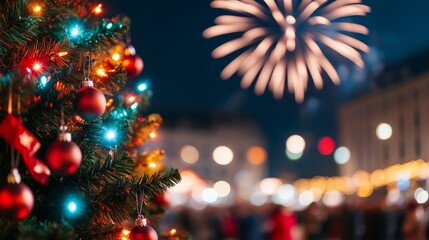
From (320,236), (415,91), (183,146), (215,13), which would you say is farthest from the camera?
(183,146)

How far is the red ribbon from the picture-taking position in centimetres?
227

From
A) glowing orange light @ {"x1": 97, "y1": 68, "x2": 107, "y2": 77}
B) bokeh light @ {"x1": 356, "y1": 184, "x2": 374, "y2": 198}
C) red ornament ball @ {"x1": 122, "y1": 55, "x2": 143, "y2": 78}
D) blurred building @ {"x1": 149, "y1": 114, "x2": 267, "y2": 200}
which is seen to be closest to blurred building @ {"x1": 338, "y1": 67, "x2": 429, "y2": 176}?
bokeh light @ {"x1": 356, "y1": 184, "x2": 374, "y2": 198}

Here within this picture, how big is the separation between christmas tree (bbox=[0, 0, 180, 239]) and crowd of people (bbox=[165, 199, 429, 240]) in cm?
1008

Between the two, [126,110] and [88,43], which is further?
[126,110]

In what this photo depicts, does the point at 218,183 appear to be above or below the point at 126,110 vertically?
above

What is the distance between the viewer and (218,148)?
86.6 metres

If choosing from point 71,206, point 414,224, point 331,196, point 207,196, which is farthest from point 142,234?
point 207,196

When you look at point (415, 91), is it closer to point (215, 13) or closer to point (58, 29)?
point (215, 13)

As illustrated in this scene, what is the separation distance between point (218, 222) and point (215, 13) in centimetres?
1398

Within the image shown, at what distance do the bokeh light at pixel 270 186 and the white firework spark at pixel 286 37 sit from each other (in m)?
70.4

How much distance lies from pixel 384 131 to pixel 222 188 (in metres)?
54.5

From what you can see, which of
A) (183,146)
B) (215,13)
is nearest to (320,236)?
(215,13)

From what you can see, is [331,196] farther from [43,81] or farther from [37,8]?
[43,81]

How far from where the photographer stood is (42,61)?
286 cm
